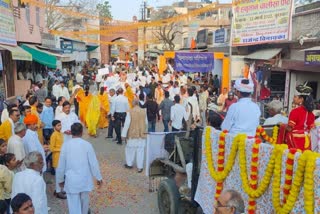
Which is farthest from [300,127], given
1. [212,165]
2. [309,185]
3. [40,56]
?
[40,56]

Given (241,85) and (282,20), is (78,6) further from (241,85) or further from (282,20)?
(241,85)

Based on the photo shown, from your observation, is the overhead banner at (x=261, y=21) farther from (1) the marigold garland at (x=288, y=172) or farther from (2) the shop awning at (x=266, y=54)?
(1) the marigold garland at (x=288, y=172)

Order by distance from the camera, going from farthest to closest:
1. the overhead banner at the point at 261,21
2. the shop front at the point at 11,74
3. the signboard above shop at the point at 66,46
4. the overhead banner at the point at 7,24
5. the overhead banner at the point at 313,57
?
the signboard above shop at the point at 66,46 → the shop front at the point at 11,74 → the overhead banner at the point at 7,24 → the overhead banner at the point at 261,21 → the overhead banner at the point at 313,57

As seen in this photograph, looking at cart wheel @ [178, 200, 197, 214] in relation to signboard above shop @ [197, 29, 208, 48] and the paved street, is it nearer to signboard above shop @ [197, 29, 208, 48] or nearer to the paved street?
the paved street

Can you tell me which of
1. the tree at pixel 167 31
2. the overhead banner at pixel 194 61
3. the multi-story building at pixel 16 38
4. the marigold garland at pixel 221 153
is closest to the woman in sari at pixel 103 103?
the multi-story building at pixel 16 38

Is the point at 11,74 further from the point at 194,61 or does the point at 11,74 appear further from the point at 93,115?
the point at 194,61

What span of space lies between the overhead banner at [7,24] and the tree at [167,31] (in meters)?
25.6

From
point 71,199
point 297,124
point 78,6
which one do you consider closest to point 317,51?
point 297,124

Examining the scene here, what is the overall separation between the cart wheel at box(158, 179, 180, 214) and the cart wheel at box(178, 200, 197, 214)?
0.10 meters

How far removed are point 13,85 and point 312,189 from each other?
633 inches

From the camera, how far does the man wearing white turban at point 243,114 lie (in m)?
5.20

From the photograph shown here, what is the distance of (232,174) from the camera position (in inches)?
179

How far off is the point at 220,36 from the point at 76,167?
59.8ft

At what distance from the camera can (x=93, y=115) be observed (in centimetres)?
1252
